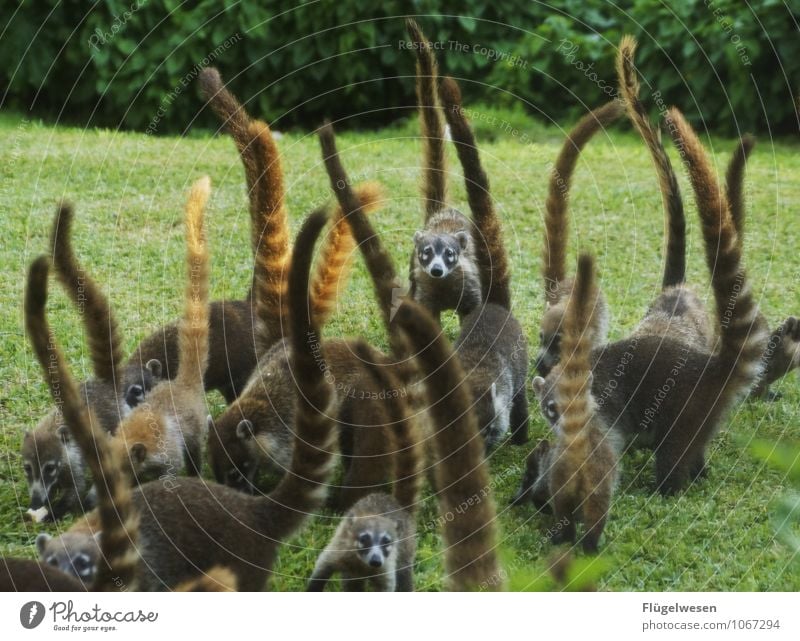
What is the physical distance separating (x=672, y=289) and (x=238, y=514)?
216cm

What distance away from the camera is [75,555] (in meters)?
2.85

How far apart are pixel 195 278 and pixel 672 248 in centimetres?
193

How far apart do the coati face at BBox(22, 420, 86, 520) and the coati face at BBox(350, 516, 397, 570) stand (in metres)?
1.00

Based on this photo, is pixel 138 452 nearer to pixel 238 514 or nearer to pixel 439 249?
pixel 238 514

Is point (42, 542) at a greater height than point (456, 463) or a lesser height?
lesser

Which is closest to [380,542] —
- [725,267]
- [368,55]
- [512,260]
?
[725,267]

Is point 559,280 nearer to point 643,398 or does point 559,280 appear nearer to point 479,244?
point 479,244

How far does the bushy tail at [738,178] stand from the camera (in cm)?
343

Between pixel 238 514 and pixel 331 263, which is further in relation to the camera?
pixel 331 263

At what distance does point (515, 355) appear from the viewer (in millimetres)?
4293

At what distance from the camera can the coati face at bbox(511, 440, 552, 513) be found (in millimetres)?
3391

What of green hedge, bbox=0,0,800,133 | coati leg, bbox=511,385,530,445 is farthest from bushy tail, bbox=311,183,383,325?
green hedge, bbox=0,0,800,133
